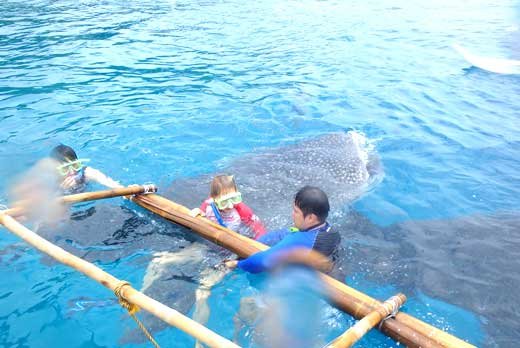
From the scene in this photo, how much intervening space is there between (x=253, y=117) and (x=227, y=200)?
487 cm

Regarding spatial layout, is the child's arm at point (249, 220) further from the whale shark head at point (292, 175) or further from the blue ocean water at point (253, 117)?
the blue ocean water at point (253, 117)

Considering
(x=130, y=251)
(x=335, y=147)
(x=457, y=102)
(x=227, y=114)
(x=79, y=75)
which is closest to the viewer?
(x=130, y=251)

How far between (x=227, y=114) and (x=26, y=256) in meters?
5.52

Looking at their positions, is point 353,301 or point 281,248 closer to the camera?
point 353,301

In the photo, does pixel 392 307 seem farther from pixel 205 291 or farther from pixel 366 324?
pixel 205 291

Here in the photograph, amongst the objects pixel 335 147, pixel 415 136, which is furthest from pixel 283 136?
pixel 415 136

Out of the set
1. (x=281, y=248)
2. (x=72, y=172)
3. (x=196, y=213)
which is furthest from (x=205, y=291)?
(x=72, y=172)

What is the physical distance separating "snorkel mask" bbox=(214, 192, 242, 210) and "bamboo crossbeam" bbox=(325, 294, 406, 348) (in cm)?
208

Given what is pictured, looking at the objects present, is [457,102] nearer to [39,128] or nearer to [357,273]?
[357,273]

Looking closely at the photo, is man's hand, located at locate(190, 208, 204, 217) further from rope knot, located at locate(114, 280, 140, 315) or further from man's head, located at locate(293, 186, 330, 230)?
rope knot, located at locate(114, 280, 140, 315)

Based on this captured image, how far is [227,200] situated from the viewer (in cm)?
486

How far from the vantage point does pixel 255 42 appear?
52.2 ft

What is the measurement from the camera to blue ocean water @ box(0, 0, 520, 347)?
4438mm

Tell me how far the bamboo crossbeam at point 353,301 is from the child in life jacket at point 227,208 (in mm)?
233
